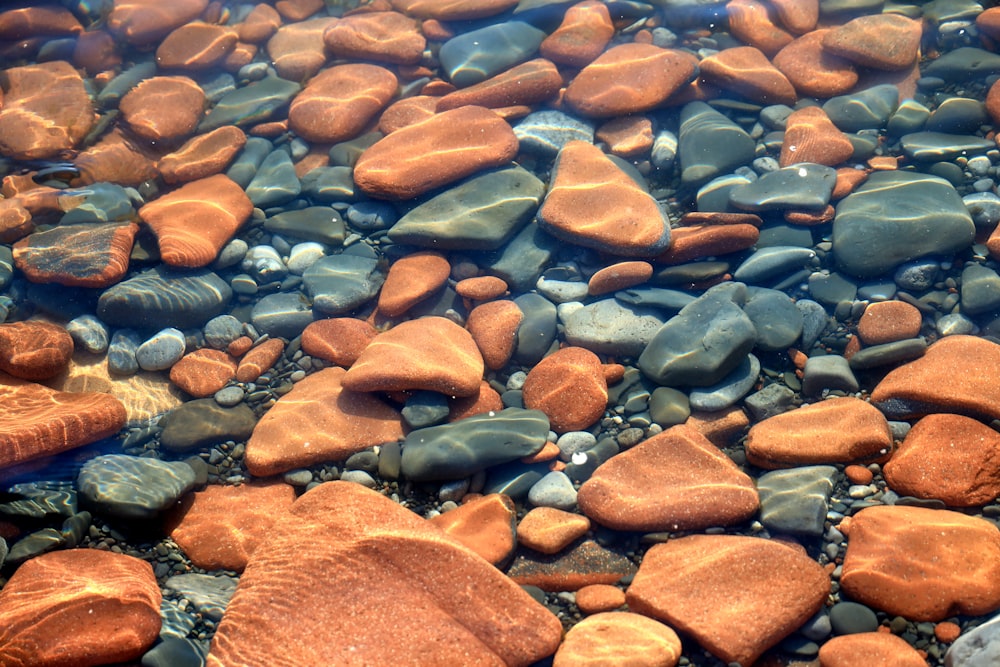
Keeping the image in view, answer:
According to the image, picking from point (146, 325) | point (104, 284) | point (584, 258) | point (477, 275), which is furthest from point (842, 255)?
point (104, 284)

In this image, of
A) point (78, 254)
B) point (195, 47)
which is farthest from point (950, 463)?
point (195, 47)

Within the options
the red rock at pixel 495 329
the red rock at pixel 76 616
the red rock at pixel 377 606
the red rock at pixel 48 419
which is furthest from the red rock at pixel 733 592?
the red rock at pixel 48 419

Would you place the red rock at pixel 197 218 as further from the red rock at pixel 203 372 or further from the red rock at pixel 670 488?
the red rock at pixel 670 488

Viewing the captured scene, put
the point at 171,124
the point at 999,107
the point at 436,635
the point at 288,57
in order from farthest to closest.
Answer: the point at 288,57 < the point at 171,124 < the point at 999,107 < the point at 436,635

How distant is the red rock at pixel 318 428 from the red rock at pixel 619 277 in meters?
1.60

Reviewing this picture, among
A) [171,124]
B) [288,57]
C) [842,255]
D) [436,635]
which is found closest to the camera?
[436,635]

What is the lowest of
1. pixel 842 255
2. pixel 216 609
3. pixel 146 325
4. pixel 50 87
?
pixel 216 609

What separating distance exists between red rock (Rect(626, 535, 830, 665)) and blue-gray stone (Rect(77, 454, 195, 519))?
2466 mm

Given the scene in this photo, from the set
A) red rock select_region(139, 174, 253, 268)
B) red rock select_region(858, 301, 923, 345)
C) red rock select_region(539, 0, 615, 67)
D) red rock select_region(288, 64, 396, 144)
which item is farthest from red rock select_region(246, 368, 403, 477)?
red rock select_region(539, 0, 615, 67)

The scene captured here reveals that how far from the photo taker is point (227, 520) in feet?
11.7

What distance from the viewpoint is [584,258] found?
4.83m

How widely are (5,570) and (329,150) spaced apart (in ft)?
12.7

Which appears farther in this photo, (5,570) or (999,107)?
(999,107)

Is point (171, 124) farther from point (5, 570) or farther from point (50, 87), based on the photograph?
point (5, 570)
